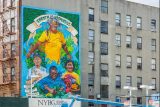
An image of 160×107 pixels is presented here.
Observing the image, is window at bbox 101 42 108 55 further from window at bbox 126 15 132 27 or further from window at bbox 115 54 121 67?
window at bbox 126 15 132 27

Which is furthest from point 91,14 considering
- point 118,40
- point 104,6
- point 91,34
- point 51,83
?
point 51,83

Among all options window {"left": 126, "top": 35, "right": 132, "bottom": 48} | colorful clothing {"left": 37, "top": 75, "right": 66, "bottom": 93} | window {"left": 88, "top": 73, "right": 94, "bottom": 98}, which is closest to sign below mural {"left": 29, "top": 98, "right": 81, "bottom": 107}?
colorful clothing {"left": 37, "top": 75, "right": 66, "bottom": 93}

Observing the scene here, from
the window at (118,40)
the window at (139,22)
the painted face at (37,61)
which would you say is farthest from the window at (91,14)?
the painted face at (37,61)

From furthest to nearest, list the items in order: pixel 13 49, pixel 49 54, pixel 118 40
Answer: pixel 118 40 < pixel 49 54 < pixel 13 49

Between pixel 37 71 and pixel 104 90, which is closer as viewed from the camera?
pixel 37 71

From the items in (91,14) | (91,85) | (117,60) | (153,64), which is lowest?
(91,85)

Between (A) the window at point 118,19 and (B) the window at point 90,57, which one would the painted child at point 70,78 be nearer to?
(B) the window at point 90,57

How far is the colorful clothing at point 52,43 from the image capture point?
68375 millimetres

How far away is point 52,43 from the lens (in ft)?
227

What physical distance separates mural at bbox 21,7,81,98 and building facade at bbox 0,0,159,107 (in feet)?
4.11

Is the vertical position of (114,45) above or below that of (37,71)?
above

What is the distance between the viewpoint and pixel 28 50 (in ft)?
219

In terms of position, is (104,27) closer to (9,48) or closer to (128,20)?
(128,20)

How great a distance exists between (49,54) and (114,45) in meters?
11.5
